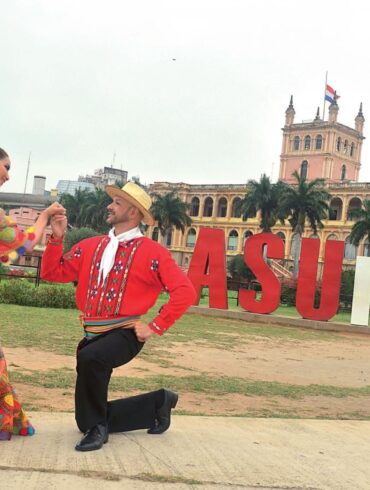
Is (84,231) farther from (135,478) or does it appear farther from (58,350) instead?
(135,478)

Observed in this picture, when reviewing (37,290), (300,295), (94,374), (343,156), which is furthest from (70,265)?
(343,156)

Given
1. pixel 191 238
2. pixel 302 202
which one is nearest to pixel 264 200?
pixel 302 202

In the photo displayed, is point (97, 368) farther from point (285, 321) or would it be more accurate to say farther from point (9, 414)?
point (285, 321)

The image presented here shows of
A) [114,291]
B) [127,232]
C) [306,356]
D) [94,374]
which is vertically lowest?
[306,356]

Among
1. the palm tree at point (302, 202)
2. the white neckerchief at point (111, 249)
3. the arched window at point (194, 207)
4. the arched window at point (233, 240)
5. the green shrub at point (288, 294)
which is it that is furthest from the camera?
the arched window at point (194, 207)

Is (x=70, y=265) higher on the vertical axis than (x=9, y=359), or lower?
higher

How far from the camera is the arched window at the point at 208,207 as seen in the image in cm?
6600

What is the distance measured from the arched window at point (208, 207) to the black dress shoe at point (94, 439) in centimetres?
6286

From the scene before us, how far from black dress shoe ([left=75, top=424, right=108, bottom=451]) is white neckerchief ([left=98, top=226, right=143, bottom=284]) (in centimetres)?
80

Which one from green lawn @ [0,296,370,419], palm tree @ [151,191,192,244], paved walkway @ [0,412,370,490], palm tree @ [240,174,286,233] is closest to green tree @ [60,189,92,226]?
palm tree @ [151,191,192,244]

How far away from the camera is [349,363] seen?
1062cm

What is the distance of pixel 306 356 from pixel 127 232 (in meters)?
8.12

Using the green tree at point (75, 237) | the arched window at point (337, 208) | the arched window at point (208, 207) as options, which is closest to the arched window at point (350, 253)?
the arched window at point (337, 208)

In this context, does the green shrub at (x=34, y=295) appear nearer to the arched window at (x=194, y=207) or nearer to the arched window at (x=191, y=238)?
the arched window at (x=191, y=238)
